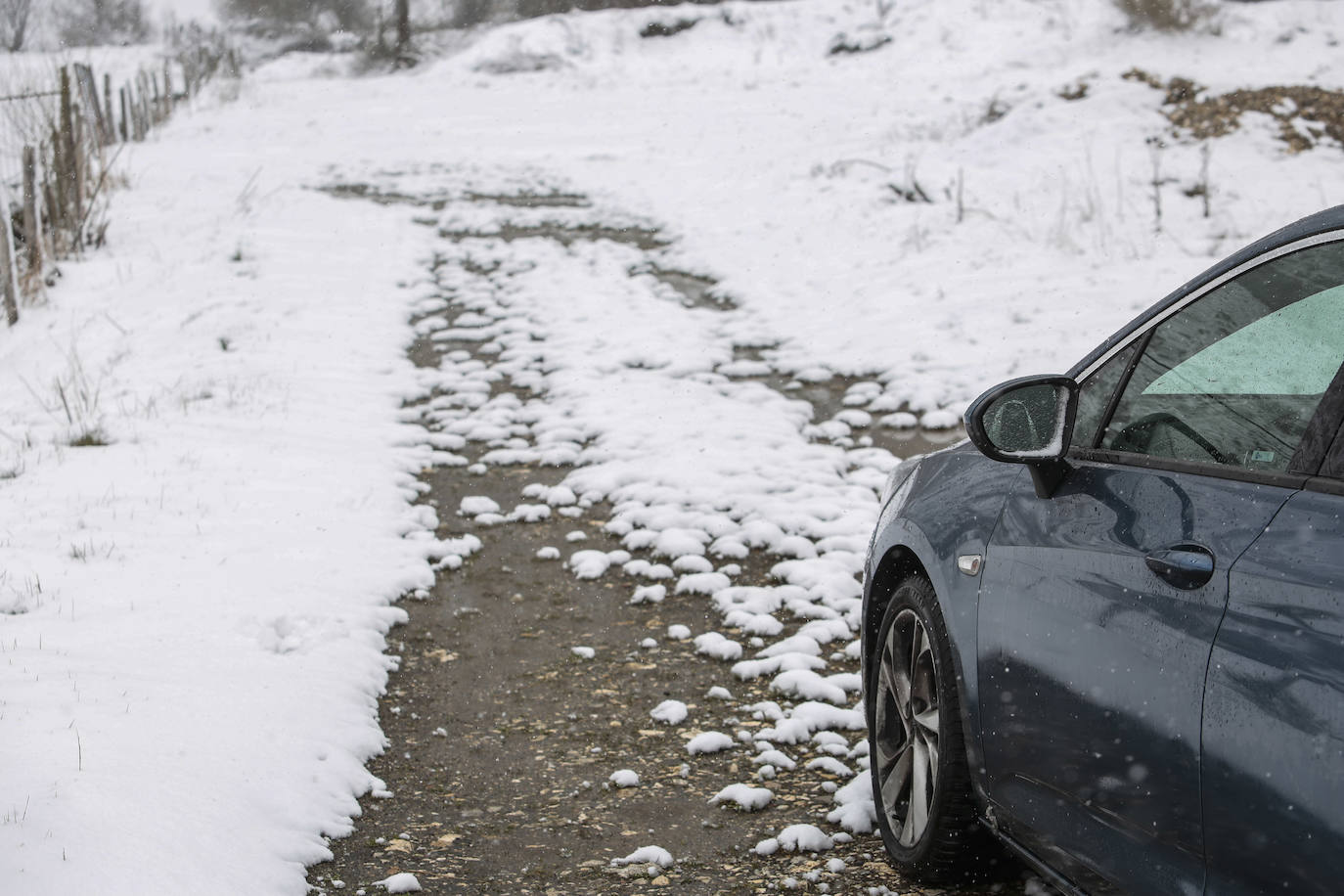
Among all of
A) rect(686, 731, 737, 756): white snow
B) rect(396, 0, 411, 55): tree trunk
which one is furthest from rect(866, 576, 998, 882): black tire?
rect(396, 0, 411, 55): tree trunk

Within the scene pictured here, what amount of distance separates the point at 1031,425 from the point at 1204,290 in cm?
49

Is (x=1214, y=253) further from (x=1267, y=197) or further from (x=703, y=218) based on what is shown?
(x=703, y=218)

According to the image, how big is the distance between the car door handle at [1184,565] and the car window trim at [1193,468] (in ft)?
0.50

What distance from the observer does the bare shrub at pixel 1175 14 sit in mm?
20844

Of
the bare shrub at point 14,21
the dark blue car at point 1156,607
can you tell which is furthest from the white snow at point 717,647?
the bare shrub at point 14,21

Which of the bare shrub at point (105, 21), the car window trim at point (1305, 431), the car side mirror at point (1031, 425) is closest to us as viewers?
the car window trim at point (1305, 431)

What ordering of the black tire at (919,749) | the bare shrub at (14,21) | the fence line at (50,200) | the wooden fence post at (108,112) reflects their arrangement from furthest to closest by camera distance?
the bare shrub at (14,21) < the wooden fence post at (108,112) < the fence line at (50,200) < the black tire at (919,749)

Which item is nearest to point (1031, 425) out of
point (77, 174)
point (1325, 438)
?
point (1325, 438)

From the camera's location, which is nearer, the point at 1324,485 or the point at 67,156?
the point at 1324,485

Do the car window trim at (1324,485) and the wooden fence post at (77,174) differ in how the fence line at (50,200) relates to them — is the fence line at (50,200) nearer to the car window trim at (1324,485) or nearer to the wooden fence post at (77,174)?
the wooden fence post at (77,174)

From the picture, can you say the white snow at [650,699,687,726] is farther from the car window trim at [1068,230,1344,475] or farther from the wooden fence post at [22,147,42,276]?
the wooden fence post at [22,147,42,276]

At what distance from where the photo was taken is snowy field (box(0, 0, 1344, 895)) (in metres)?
4.06

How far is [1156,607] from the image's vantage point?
2150 millimetres

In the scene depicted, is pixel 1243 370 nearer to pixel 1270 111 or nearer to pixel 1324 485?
pixel 1324 485
